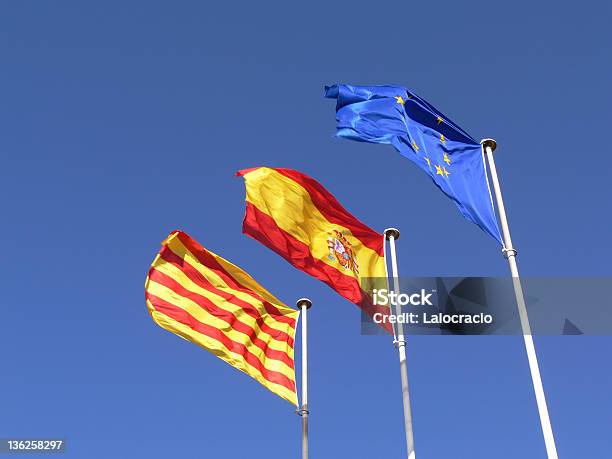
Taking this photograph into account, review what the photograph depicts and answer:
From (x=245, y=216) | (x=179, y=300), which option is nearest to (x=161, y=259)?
(x=179, y=300)

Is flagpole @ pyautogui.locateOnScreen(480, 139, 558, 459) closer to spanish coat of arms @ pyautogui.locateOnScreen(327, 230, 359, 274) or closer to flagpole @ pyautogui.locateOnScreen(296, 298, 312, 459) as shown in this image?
spanish coat of arms @ pyautogui.locateOnScreen(327, 230, 359, 274)

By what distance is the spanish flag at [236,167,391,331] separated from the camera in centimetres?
1647

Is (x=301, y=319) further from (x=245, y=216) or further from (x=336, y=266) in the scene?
(x=245, y=216)

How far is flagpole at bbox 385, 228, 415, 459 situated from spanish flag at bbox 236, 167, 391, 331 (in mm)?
761

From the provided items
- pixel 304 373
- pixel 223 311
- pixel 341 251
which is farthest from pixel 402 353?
pixel 223 311

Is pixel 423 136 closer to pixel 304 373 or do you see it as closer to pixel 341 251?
pixel 341 251

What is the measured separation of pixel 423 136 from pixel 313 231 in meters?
3.22

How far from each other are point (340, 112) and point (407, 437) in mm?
6964

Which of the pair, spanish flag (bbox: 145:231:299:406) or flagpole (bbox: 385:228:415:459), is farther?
spanish flag (bbox: 145:231:299:406)

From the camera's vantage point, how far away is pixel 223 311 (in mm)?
16984

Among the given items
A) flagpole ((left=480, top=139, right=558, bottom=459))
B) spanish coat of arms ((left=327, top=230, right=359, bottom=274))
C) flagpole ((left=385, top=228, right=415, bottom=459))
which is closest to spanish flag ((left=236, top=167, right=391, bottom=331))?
spanish coat of arms ((left=327, top=230, right=359, bottom=274))

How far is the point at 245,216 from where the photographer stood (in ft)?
53.9

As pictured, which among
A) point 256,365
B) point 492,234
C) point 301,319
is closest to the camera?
point 492,234

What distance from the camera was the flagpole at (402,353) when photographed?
13930 millimetres
